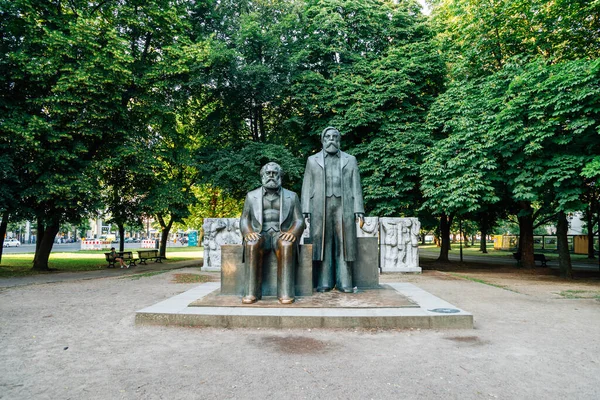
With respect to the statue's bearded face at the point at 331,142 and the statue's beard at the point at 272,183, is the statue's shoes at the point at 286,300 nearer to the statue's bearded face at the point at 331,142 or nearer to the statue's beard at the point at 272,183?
the statue's beard at the point at 272,183

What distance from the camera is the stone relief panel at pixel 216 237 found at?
744 inches

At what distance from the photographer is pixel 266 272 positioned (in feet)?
27.1

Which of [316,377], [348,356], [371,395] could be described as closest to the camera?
[371,395]

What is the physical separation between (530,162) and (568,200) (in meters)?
1.95

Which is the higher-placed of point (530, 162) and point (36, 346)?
point (530, 162)

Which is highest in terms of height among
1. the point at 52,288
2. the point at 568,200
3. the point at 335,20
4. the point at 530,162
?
the point at 335,20

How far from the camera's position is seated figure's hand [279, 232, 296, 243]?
7707 millimetres

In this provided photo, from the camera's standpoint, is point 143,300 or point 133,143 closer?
point 143,300

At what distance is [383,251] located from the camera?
1905 cm

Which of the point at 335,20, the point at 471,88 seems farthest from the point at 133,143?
the point at 471,88

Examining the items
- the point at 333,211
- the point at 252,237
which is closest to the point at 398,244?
the point at 333,211

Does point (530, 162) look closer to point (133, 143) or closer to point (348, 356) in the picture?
point (348, 356)

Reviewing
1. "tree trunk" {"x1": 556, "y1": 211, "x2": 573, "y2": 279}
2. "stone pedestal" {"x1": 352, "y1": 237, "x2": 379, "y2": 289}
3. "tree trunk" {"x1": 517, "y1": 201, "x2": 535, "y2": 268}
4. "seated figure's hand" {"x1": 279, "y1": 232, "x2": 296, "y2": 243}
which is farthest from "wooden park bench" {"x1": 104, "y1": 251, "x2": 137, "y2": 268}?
"tree trunk" {"x1": 517, "y1": 201, "x2": 535, "y2": 268}

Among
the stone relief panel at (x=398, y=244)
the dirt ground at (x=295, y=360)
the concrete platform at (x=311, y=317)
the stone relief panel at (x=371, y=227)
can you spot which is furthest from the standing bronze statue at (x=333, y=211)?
the stone relief panel at (x=398, y=244)
